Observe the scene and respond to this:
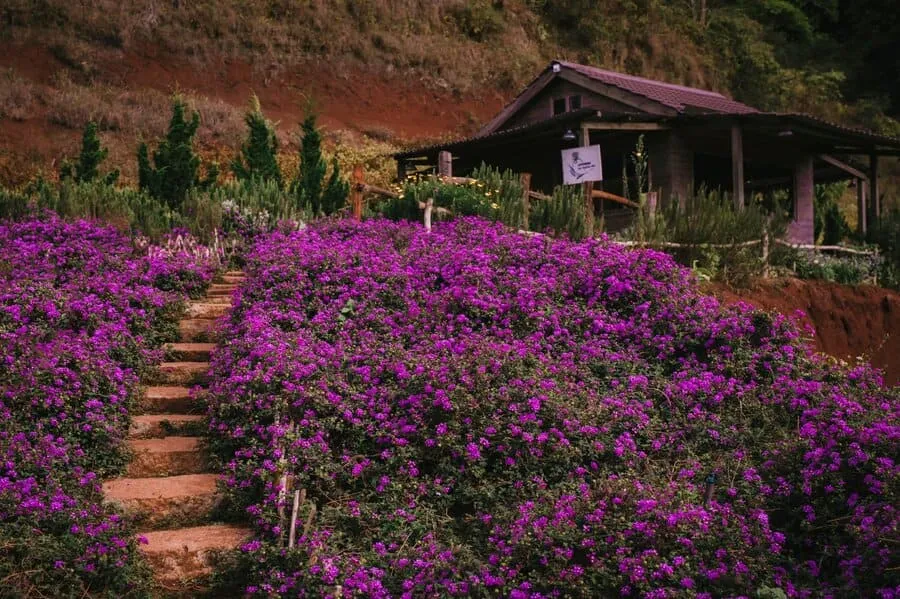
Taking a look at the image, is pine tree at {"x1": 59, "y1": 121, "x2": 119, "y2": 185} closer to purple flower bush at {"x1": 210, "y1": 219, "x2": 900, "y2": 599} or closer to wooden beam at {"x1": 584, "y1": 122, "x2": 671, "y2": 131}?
purple flower bush at {"x1": 210, "y1": 219, "x2": 900, "y2": 599}

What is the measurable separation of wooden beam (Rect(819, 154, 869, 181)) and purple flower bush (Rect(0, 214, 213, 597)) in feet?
52.1

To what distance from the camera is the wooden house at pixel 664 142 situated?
55.2 feet

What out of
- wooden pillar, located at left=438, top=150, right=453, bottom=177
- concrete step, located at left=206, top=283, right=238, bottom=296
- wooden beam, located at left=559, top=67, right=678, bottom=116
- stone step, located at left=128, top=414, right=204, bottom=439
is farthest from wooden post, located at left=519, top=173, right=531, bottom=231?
wooden beam, located at left=559, top=67, right=678, bottom=116

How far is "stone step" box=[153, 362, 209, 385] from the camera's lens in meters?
7.77

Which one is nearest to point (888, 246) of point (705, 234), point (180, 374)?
point (705, 234)

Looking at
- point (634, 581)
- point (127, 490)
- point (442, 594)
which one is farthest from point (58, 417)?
point (634, 581)

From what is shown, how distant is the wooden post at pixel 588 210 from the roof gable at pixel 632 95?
6167mm

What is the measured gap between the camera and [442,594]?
4.98 meters

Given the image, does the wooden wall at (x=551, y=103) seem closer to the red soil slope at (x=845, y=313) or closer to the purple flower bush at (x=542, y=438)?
the red soil slope at (x=845, y=313)

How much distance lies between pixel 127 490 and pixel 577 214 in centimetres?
689

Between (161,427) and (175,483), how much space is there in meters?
0.91

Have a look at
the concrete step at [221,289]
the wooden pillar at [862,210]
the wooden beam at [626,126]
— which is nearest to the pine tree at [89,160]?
the concrete step at [221,289]

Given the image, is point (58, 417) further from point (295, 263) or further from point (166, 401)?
point (295, 263)

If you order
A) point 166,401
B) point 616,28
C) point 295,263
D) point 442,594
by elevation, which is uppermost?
point 616,28
